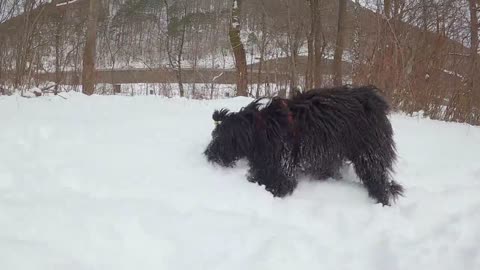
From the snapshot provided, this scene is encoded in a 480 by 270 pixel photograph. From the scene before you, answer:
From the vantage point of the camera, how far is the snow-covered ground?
217cm

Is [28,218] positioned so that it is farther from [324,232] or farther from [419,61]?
[419,61]

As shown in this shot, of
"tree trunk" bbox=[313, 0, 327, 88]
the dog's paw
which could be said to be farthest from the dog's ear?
"tree trunk" bbox=[313, 0, 327, 88]

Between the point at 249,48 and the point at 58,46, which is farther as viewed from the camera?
the point at 249,48

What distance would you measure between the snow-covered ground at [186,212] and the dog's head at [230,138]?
0.29 feet

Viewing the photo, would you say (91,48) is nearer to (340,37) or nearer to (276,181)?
(340,37)

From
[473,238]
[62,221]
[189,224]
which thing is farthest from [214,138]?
[473,238]

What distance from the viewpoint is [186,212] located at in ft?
8.40

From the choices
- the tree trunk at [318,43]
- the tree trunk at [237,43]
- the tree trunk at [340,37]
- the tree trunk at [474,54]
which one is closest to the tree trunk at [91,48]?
the tree trunk at [237,43]

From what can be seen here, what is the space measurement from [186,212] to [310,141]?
3.34 ft

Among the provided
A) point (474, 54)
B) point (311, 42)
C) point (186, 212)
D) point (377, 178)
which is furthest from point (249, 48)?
point (186, 212)

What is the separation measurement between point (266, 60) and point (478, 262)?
13.4m

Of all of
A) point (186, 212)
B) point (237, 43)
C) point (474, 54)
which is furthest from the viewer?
point (237, 43)

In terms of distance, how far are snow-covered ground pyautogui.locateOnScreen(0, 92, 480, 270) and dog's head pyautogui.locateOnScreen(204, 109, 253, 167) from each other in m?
0.09

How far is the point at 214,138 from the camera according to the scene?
3174 mm
